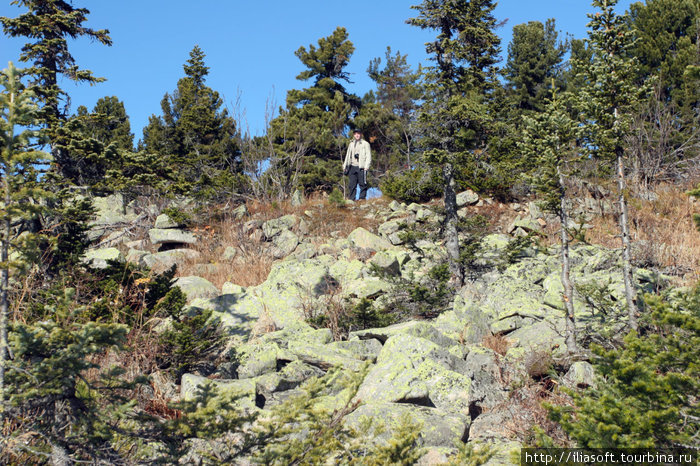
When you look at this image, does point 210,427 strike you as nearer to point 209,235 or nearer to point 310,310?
point 310,310

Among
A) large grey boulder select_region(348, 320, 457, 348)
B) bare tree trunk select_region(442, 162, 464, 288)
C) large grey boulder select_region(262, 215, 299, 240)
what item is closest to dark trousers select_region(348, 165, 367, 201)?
large grey boulder select_region(262, 215, 299, 240)

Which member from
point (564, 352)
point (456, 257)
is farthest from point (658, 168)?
point (564, 352)

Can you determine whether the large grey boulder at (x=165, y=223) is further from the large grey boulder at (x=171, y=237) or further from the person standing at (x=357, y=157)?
the person standing at (x=357, y=157)

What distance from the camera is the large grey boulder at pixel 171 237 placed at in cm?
1248

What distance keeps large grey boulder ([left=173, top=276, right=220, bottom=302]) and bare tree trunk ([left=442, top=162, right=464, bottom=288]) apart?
4.05m

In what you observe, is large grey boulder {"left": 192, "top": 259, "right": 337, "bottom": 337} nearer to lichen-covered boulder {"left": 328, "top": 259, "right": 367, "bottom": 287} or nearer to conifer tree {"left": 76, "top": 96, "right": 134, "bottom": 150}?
lichen-covered boulder {"left": 328, "top": 259, "right": 367, "bottom": 287}

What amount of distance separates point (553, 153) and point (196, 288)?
578 cm

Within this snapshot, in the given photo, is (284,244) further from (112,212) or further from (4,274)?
(4,274)

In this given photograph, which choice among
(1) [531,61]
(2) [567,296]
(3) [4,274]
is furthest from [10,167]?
(1) [531,61]

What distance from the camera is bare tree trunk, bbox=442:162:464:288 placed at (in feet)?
31.0

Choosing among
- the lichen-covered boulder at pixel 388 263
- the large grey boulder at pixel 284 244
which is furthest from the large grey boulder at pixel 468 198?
the lichen-covered boulder at pixel 388 263

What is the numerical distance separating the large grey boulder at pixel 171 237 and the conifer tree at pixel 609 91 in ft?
28.8

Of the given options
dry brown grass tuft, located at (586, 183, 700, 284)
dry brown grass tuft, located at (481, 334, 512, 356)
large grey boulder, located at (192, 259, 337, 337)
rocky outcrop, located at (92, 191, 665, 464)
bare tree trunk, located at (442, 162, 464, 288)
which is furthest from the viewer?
bare tree trunk, located at (442, 162, 464, 288)

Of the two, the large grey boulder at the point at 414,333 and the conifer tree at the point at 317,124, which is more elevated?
the conifer tree at the point at 317,124
